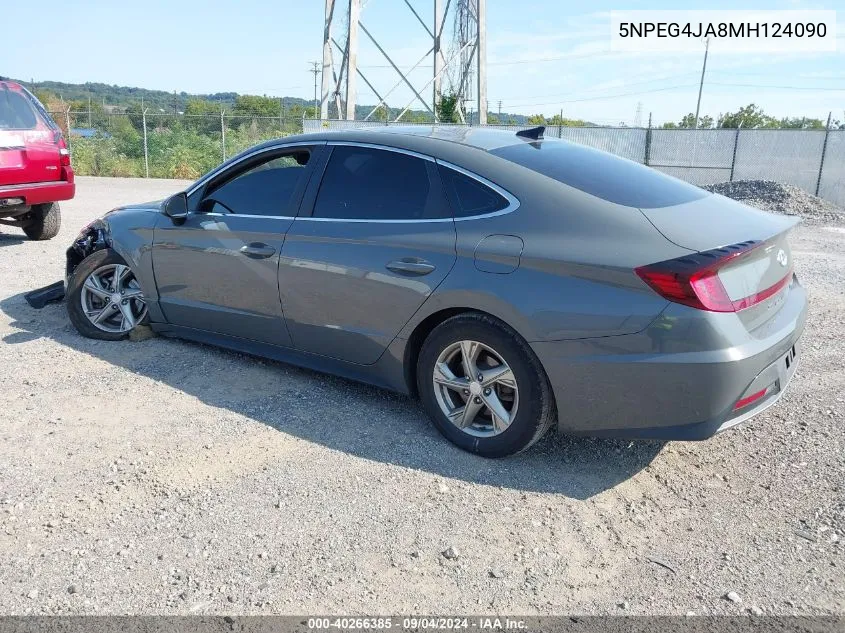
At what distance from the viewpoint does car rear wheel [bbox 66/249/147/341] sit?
18.2 feet

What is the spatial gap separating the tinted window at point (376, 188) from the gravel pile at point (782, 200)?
13.0 meters

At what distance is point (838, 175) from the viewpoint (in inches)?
737

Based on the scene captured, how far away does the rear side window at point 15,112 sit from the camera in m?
8.71

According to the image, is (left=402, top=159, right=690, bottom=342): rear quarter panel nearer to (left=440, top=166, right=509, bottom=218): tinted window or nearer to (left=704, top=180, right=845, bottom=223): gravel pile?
(left=440, top=166, right=509, bottom=218): tinted window

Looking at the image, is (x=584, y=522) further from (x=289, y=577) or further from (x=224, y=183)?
(x=224, y=183)

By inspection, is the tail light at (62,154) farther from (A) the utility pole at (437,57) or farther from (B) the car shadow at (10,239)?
(A) the utility pole at (437,57)

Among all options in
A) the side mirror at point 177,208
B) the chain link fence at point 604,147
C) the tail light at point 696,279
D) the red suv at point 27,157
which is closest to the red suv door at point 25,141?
the red suv at point 27,157

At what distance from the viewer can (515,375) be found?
358cm

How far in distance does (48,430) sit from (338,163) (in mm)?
2203

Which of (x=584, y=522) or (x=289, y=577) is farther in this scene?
(x=584, y=522)

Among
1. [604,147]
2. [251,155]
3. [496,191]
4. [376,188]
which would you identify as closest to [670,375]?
[496,191]

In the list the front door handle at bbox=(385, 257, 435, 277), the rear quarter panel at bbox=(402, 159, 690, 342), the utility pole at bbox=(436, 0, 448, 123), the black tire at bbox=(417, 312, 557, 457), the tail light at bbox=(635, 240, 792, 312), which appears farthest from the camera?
the utility pole at bbox=(436, 0, 448, 123)

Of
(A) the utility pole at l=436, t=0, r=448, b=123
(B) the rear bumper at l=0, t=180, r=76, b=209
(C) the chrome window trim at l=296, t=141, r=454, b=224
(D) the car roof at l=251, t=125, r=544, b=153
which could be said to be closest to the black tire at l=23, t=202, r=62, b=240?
(B) the rear bumper at l=0, t=180, r=76, b=209

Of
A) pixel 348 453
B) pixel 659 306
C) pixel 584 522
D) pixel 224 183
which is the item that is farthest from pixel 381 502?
pixel 224 183
